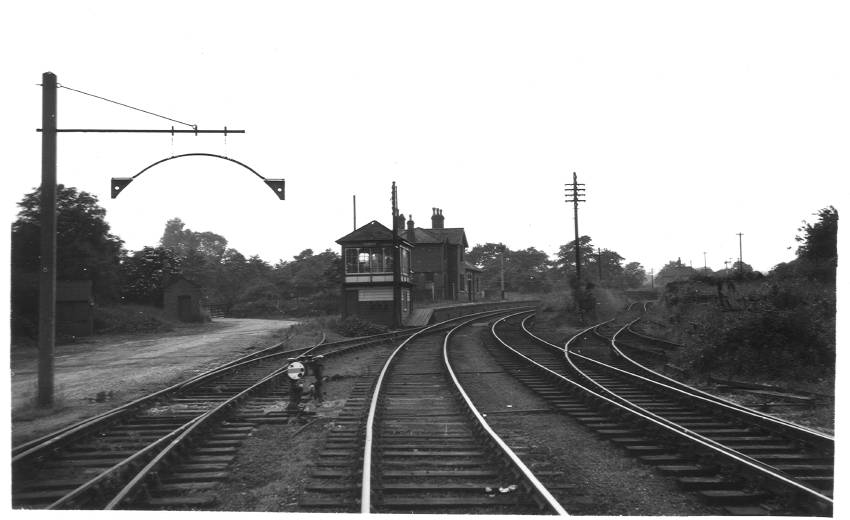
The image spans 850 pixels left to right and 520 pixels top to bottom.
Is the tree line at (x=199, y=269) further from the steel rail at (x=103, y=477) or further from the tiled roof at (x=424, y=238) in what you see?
the steel rail at (x=103, y=477)

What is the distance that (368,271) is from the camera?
36.6 m

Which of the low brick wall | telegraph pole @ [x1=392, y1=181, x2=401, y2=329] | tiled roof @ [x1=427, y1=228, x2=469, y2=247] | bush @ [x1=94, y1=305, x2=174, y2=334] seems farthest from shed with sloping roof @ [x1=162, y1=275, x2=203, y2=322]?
tiled roof @ [x1=427, y1=228, x2=469, y2=247]

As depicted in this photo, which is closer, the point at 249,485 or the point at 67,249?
the point at 249,485

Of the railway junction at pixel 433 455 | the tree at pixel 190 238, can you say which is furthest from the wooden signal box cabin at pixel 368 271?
the tree at pixel 190 238

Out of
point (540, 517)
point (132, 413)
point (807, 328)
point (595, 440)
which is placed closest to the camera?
point (540, 517)

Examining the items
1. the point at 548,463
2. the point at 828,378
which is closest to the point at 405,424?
the point at 548,463

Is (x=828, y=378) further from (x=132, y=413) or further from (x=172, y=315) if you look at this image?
(x=172, y=315)

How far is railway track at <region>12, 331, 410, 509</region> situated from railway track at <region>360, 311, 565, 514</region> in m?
1.66

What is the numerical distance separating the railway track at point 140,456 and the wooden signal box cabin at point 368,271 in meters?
25.3

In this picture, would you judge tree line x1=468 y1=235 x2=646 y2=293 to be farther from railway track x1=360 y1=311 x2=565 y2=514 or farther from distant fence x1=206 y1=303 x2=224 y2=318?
railway track x1=360 y1=311 x2=565 y2=514

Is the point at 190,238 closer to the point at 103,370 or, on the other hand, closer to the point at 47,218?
the point at 103,370

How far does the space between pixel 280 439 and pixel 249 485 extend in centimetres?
190

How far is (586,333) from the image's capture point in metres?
25.9

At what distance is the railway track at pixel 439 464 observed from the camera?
5270 mm
